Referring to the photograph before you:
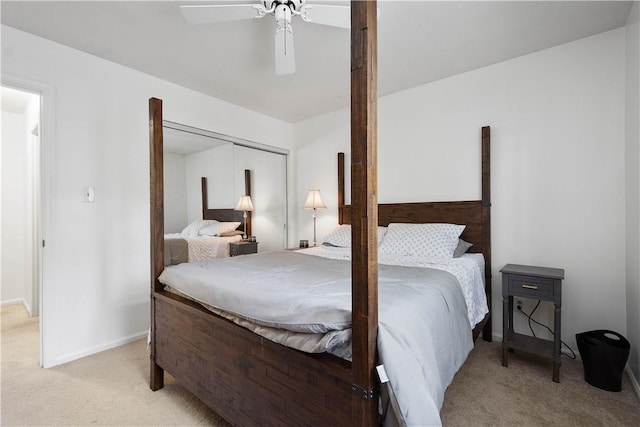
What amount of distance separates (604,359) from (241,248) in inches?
132

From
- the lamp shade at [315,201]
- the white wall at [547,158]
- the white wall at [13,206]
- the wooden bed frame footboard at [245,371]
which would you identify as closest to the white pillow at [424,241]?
the white wall at [547,158]

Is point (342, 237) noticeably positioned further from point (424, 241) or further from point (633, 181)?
point (633, 181)

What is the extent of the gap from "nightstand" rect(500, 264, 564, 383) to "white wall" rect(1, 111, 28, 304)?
5493 mm

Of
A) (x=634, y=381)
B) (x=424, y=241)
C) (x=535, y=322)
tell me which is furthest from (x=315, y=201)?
(x=634, y=381)

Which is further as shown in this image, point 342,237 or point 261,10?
point 342,237

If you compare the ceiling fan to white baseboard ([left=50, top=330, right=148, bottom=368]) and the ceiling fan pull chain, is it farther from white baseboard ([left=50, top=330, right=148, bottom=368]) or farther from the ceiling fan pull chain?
white baseboard ([left=50, top=330, right=148, bottom=368])

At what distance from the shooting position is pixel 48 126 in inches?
91.8

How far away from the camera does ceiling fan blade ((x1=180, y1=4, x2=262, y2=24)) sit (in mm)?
1662

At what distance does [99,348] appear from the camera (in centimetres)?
257

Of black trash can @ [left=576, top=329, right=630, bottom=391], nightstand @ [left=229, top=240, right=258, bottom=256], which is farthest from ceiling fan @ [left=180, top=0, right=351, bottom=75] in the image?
black trash can @ [left=576, top=329, right=630, bottom=391]

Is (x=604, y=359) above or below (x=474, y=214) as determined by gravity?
below

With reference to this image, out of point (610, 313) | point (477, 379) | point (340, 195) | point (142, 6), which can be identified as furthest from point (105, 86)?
point (610, 313)

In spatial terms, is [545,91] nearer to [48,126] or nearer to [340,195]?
[340,195]

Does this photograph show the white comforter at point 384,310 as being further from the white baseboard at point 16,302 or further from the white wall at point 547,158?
the white baseboard at point 16,302
